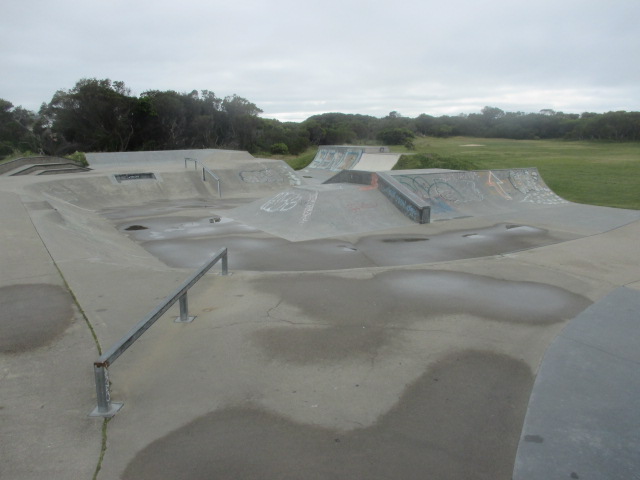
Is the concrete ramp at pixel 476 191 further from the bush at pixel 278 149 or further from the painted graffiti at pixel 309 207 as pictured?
the bush at pixel 278 149

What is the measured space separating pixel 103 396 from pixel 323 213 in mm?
10374

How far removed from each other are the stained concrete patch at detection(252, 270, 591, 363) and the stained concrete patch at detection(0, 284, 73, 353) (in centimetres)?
216

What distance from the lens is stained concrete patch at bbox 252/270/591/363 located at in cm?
471

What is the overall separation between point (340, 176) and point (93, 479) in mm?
15775

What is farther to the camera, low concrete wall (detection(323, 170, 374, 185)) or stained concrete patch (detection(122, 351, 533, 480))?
low concrete wall (detection(323, 170, 374, 185))

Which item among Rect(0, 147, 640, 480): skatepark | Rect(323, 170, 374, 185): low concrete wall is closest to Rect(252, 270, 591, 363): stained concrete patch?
Rect(0, 147, 640, 480): skatepark

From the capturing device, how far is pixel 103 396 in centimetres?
327

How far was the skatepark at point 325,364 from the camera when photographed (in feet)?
9.74

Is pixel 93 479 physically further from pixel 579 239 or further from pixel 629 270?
pixel 579 239

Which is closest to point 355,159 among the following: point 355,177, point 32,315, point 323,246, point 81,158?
point 355,177

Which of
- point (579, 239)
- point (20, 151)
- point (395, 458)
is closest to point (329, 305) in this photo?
point (395, 458)

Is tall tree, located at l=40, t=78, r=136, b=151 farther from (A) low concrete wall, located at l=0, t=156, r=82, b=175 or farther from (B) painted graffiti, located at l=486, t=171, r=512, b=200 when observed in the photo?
(B) painted graffiti, located at l=486, t=171, r=512, b=200

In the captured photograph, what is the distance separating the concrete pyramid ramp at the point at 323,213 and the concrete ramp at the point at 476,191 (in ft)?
4.59

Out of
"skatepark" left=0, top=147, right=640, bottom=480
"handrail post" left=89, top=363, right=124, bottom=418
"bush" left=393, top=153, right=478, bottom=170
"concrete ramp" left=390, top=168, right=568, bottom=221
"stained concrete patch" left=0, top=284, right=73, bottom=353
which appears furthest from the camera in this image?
"bush" left=393, top=153, right=478, bottom=170
